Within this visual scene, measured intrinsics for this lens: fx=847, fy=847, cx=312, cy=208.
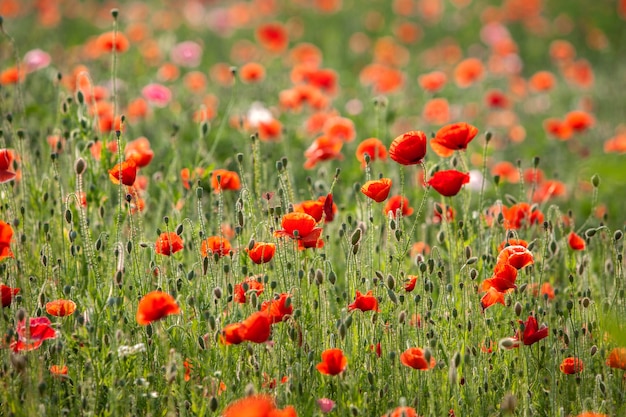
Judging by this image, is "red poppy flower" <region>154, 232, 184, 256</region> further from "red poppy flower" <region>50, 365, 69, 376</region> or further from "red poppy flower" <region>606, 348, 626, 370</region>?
"red poppy flower" <region>606, 348, 626, 370</region>

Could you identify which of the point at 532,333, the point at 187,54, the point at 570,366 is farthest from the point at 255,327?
the point at 187,54

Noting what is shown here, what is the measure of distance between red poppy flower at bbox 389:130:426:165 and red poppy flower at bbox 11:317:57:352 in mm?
1199

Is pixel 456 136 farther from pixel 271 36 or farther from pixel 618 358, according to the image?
pixel 271 36

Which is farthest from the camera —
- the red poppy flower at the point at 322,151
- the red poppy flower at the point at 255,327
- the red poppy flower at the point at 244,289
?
the red poppy flower at the point at 322,151

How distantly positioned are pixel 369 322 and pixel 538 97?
236 inches

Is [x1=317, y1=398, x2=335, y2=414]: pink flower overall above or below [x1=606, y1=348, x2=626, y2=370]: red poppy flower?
below

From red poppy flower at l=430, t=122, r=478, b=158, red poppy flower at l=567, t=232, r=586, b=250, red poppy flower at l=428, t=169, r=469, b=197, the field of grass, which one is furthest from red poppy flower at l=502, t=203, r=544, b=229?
red poppy flower at l=428, t=169, r=469, b=197

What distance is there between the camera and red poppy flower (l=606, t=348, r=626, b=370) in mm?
2543

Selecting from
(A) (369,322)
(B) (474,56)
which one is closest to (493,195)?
(A) (369,322)

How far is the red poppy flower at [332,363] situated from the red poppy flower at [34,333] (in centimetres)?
77

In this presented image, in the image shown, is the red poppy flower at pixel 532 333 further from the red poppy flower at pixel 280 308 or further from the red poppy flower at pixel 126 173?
the red poppy flower at pixel 126 173

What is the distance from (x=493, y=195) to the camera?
15.8ft

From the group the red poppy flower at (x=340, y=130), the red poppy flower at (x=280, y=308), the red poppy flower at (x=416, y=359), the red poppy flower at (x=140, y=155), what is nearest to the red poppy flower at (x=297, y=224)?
the red poppy flower at (x=280, y=308)

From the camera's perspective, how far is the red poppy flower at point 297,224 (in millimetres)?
2564
